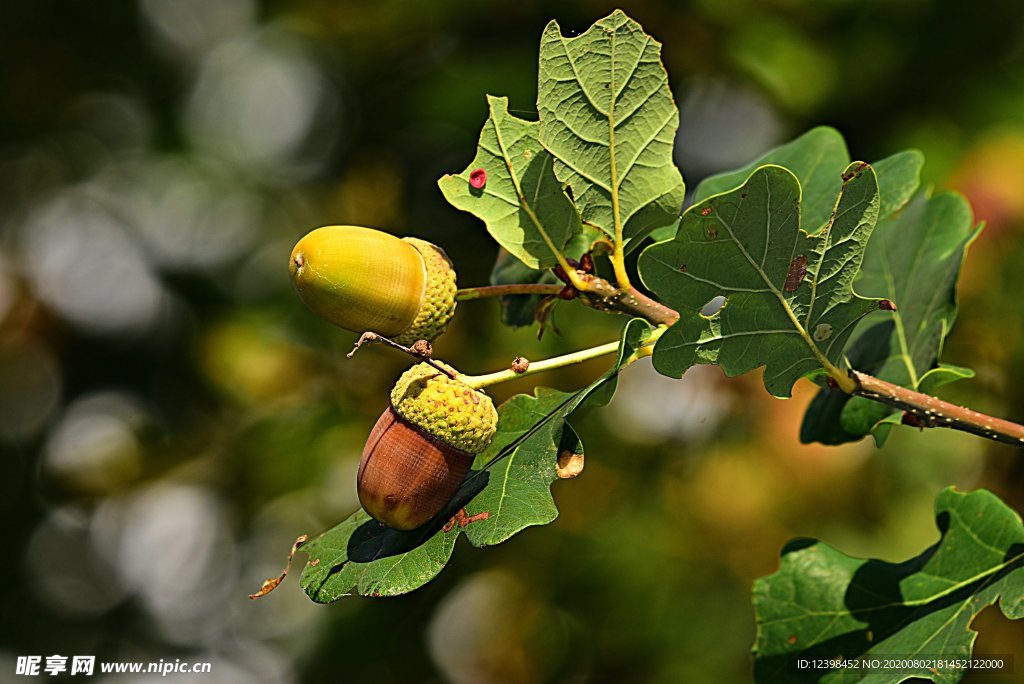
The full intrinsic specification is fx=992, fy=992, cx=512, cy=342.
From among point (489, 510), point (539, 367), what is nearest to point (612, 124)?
point (539, 367)

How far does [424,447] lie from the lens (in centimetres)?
72

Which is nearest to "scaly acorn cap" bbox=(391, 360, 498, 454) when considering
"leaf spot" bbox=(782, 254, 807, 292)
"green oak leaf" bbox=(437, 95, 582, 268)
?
"green oak leaf" bbox=(437, 95, 582, 268)

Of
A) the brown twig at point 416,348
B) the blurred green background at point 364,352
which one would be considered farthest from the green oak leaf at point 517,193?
the blurred green background at point 364,352

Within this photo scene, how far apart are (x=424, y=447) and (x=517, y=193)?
199 mm

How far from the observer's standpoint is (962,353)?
1.89 metres

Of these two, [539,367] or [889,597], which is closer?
[539,367]

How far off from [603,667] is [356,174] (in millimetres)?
1334

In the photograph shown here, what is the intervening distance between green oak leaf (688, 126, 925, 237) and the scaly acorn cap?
403 millimetres

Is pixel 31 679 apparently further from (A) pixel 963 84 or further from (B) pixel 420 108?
(A) pixel 963 84

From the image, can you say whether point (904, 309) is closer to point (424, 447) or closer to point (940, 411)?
point (940, 411)

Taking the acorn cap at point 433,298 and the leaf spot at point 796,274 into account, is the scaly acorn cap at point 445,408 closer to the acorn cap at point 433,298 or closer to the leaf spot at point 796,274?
the acorn cap at point 433,298

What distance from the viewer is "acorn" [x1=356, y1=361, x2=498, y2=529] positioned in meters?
0.72

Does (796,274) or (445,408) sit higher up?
(796,274)

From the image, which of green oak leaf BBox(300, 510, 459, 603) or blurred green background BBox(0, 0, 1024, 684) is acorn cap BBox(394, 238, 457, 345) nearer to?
green oak leaf BBox(300, 510, 459, 603)
